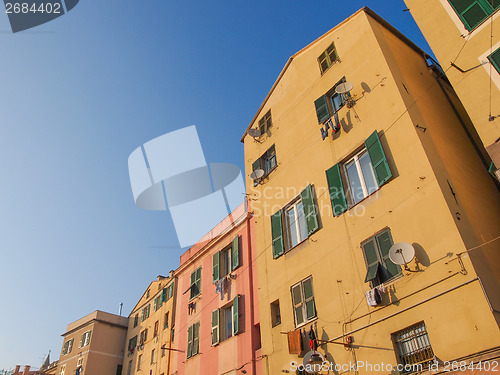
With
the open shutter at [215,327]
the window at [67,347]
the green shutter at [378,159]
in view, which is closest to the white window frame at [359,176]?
the green shutter at [378,159]

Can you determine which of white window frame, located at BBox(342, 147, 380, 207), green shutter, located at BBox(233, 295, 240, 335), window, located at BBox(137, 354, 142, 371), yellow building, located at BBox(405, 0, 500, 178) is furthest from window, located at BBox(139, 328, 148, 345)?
yellow building, located at BBox(405, 0, 500, 178)

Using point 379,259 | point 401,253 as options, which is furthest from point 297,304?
point 401,253

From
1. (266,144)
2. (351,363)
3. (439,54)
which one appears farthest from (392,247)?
(266,144)

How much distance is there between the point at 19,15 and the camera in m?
14.3

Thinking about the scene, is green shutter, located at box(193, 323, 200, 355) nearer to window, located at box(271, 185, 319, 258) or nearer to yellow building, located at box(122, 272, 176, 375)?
yellow building, located at box(122, 272, 176, 375)

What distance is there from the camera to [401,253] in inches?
363

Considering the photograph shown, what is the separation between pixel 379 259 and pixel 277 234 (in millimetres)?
4873

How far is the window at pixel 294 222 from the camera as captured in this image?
42.8 ft

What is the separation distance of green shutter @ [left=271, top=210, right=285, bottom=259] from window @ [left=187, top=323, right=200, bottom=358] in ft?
23.6

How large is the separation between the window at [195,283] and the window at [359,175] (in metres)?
10.7

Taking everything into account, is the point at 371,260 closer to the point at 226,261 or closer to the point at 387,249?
the point at 387,249

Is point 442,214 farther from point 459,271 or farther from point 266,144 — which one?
point 266,144

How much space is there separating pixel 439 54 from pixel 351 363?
28.0ft

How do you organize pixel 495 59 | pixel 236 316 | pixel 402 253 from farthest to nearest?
pixel 236 316 → pixel 495 59 → pixel 402 253
